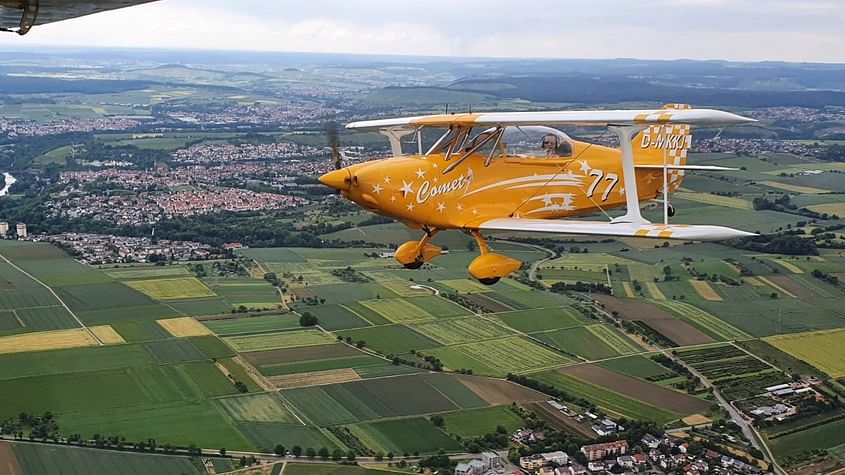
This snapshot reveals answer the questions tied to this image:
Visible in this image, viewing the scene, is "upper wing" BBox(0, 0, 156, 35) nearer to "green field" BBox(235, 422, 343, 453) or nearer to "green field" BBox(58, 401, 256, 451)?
"green field" BBox(235, 422, 343, 453)

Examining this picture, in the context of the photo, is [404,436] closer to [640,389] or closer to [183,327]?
[640,389]

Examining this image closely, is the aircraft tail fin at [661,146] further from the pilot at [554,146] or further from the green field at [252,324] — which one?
the green field at [252,324]

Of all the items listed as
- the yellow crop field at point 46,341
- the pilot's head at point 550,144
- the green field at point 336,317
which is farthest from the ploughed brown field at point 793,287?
the pilot's head at point 550,144

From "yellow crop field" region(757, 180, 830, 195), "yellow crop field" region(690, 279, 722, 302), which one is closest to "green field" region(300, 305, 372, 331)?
"yellow crop field" region(690, 279, 722, 302)

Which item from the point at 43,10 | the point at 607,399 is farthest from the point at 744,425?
the point at 43,10

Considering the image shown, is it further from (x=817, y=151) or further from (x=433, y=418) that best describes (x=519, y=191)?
(x=817, y=151)
